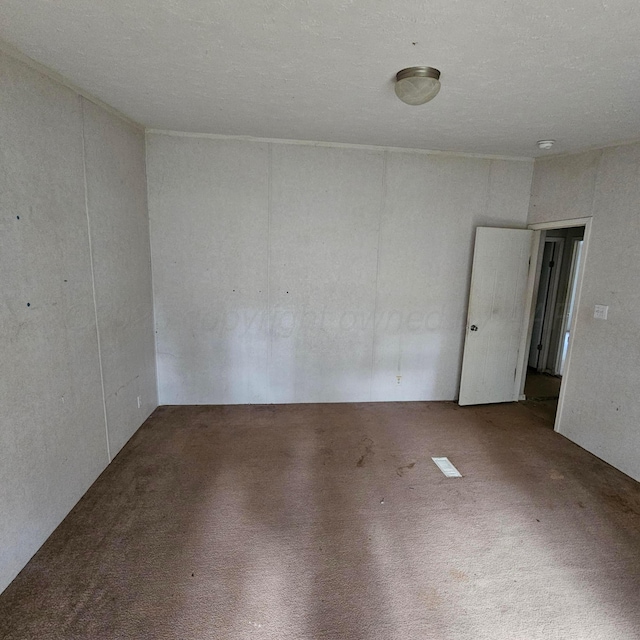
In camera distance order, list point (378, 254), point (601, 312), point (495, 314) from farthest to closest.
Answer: point (495, 314) → point (378, 254) → point (601, 312)

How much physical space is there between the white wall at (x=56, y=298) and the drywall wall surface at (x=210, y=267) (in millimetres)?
456

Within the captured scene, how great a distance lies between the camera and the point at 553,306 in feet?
17.1

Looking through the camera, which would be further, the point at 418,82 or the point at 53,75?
the point at 53,75

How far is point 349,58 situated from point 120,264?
229cm

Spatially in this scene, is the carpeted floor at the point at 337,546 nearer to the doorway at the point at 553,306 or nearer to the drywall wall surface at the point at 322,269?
the drywall wall surface at the point at 322,269

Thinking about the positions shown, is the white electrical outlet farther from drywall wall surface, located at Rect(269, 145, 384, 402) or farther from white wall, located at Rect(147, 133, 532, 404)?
drywall wall surface, located at Rect(269, 145, 384, 402)

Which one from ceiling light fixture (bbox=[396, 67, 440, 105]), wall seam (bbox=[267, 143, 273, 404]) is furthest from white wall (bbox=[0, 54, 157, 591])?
ceiling light fixture (bbox=[396, 67, 440, 105])

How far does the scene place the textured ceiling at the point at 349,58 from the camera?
1.48 metres

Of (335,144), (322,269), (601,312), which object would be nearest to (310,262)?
(322,269)

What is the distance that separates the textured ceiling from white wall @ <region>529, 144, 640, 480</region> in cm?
39

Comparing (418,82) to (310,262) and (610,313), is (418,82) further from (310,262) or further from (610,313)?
(610,313)

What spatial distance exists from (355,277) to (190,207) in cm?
182

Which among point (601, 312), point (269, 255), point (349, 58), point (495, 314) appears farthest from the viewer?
point (495, 314)

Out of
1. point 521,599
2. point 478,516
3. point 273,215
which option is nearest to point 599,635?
point 521,599
